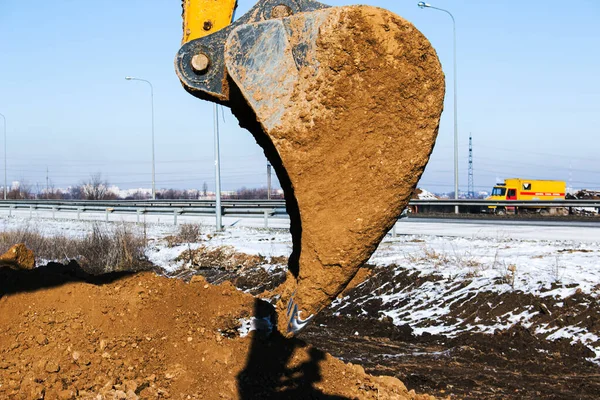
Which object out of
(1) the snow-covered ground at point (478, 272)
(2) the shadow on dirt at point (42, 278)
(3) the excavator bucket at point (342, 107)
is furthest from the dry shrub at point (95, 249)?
(3) the excavator bucket at point (342, 107)

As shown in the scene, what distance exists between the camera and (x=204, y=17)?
12.2ft

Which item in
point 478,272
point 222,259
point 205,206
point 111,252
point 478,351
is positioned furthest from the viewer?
point 205,206

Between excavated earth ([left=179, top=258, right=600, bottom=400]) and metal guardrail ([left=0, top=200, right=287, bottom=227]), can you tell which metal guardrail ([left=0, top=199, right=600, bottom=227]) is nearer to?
metal guardrail ([left=0, top=200, right=287, bottom=227])

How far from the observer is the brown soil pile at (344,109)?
3248 mm

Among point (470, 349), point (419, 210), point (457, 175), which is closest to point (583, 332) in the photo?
point (470, 349)

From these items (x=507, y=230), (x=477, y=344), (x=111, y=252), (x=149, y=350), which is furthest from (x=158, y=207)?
(x=149, y=350)

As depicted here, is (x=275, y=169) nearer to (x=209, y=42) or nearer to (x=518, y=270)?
(x=209, y=42)

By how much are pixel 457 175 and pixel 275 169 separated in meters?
26.7

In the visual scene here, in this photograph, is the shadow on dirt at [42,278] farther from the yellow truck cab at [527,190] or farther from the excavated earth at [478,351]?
the yellow truck cab at [527,190]

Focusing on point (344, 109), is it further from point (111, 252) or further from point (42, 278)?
point (111, 252)

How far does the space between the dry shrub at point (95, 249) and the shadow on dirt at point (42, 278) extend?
8.12 meters

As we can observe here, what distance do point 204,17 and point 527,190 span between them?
4124 cm

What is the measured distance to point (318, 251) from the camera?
3359 millimetres

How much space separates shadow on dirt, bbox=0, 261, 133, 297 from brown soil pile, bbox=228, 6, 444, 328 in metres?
3.87
